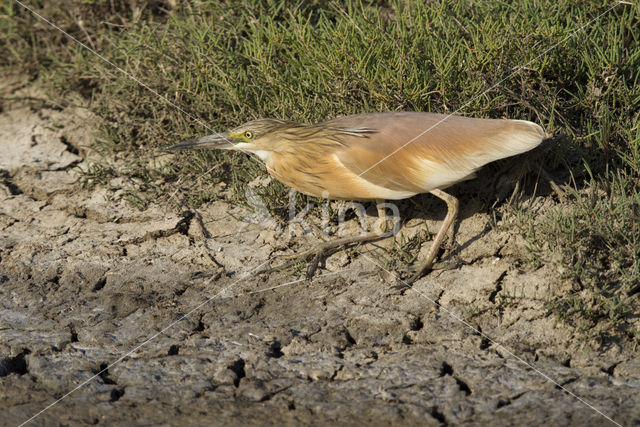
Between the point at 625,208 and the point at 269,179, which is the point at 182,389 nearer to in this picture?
the point at 269,179

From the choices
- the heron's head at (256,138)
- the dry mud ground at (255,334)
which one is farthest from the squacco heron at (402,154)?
the dry mud ground at (255,334)

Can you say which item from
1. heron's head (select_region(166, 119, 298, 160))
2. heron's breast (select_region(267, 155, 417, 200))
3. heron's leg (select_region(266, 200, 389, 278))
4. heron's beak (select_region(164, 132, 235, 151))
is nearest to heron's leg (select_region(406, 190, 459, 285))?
heron's breast (select_region(267, 155, 417, 200))

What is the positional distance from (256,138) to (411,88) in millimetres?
992

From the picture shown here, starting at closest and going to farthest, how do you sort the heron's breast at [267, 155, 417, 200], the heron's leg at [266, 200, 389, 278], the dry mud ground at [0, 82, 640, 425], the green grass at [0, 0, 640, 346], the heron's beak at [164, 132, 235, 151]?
the dry mud ground at [0, 82, 640, 425], the green grass at [0, 0, 640, 346], the heron's breast at [267, 155, 417, 200], the heron's leg at [266, 200, 389, 278], the heron's beak at [164, 132, 235, 151]

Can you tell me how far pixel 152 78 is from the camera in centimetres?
528

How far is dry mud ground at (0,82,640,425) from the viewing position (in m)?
3.19

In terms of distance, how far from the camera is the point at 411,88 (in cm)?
454

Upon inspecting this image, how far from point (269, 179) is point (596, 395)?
7.99 feet

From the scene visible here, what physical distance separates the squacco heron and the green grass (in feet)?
1.23

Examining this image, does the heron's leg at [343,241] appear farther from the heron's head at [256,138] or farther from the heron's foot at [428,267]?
the heron's head at [256,138]

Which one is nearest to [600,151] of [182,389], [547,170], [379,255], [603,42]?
[547,170]

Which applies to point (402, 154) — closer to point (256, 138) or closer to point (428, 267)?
point (428, 267)

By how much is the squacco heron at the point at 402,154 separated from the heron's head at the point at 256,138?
0.13 metres

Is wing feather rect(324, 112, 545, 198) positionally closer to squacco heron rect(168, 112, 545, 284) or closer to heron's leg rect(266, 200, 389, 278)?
squacco heron rect(168, 112, 545, 284)
